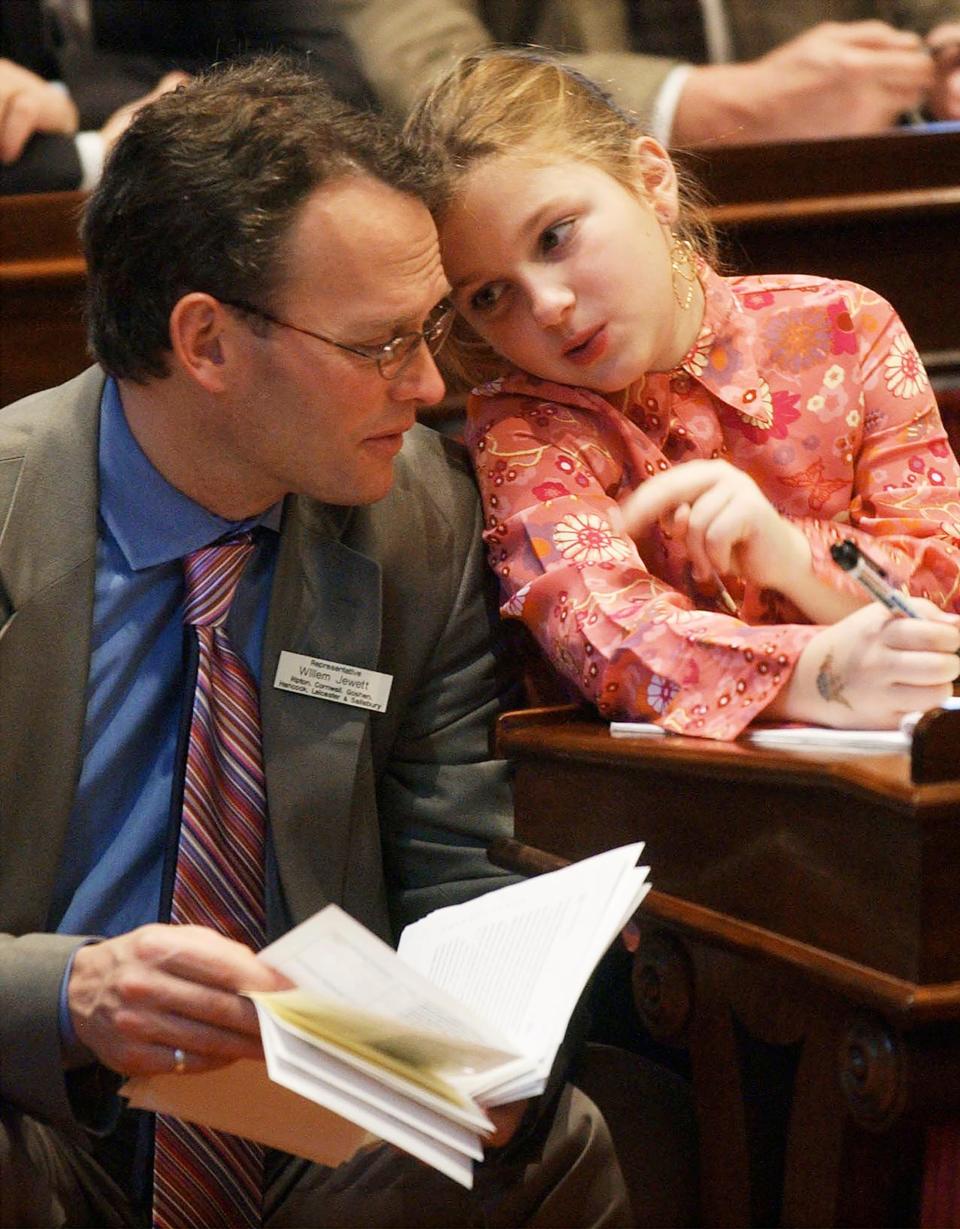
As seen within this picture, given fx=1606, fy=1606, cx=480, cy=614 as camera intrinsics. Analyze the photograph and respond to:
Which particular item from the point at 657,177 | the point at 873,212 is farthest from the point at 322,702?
the point at 873,212

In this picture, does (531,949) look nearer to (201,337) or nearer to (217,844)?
(217,844)

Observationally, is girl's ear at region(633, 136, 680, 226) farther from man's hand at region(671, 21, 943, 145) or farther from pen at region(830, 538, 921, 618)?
man's hand at region(671, 21, 943, 145)

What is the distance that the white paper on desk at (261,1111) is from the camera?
4.24ft

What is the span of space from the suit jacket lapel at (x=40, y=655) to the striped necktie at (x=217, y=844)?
0.38 ft

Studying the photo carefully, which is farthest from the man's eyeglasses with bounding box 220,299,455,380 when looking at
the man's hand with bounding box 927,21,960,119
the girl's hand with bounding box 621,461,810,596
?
the man's hand with bounding box 927,21,960,119

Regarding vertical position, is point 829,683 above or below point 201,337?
below

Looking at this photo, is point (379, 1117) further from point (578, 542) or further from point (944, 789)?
point (578, 542)

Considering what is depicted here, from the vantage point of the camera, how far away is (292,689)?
1.66m

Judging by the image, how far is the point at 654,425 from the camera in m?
1.85

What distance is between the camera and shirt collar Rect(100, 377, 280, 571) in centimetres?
164

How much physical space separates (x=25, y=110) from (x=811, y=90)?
134 centimetres

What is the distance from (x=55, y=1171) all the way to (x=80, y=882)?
274 millimetres

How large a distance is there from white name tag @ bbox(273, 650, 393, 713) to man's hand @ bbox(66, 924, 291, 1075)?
397 mm

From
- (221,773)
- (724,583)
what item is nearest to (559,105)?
(724,583)
